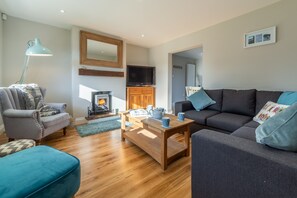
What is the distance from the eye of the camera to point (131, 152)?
2.03m

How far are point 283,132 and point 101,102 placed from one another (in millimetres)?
3764

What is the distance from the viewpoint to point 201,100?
9.22ft

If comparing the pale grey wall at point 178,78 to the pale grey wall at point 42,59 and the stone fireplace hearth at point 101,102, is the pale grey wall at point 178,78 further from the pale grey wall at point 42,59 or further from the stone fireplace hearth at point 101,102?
the pale grey wall at point 42,59

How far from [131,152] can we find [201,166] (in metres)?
1.25

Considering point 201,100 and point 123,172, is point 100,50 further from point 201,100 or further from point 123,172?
point 123,172

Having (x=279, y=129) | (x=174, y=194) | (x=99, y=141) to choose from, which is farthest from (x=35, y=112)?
(x=279, y=129)

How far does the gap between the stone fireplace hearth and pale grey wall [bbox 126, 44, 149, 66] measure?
1.57 metres

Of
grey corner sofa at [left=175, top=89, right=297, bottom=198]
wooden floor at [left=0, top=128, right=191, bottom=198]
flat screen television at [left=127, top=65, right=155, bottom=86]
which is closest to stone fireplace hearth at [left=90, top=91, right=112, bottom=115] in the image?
flat screen television at [left=127, top=65, right=155, bottom=86]

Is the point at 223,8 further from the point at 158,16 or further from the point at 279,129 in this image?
the point at 279,129

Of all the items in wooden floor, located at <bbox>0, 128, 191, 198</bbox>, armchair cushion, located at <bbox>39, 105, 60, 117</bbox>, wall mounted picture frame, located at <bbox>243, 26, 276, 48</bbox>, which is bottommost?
wooden floor, located at <bbox>0, 128, 191, 198</bbox>

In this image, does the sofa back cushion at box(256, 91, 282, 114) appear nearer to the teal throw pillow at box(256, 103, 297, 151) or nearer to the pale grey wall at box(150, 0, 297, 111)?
the pale grey wall at box(150, 0, 297, 111)

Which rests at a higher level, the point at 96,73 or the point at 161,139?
the point at 96,73

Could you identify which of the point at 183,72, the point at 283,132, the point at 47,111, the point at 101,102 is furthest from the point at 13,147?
the point at 183,72

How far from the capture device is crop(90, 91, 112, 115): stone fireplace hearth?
376 centimetres
